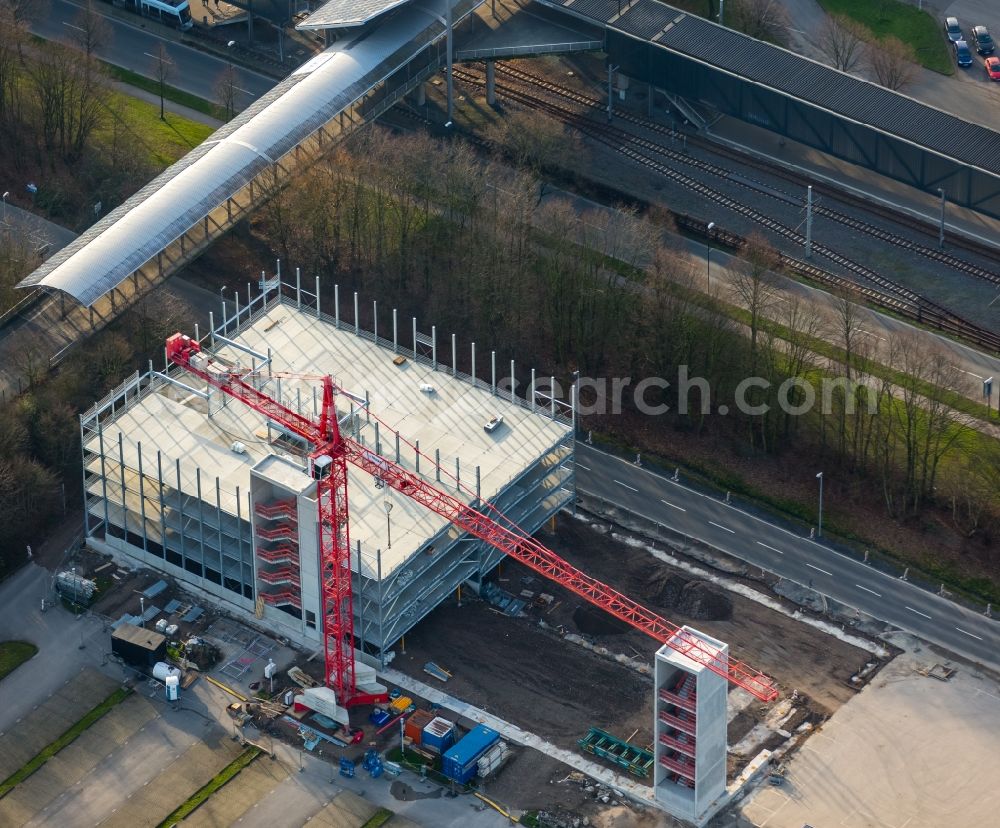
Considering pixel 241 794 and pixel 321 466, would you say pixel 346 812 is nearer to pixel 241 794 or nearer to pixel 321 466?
pixel 241 794

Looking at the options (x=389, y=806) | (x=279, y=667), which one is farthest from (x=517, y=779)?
(x=279, y=667)

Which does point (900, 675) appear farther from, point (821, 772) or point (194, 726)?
point (194, 726)

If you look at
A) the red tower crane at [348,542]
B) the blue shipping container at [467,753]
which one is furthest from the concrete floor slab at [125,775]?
the blue shipping container at [467,753]

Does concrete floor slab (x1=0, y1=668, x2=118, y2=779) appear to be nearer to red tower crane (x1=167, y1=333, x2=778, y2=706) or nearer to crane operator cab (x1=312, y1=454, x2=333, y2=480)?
red tower crane (x1=167, y1=333, x2=778, y2=706)

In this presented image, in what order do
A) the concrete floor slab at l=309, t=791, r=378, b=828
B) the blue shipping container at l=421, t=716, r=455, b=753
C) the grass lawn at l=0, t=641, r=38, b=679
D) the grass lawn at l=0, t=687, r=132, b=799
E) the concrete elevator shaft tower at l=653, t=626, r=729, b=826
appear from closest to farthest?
the concrete elevator shaft tower at l=653, t=626, r=729, b=826 < the concrete floor slab at l=309, t=791, r=378, b=828 < the grass lawn at l=0, t=687, r=132, b=799 < the blue shipping container at l=421, t=716, r=455, b=753 < the grass lawn at l=0, t=641, r=38, b=679

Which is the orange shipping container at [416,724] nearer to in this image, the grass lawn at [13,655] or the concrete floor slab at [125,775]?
the concrete floor slab at [125,775]

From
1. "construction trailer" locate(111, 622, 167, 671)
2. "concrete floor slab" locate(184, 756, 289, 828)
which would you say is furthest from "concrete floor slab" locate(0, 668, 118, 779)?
"concrete floor slab" locate(184, 756, 289, 828)
